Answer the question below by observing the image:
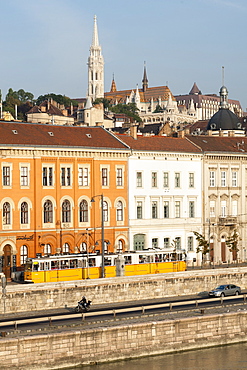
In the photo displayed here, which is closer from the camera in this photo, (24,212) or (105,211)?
(24,212)

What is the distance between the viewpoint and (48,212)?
7556 centimetres

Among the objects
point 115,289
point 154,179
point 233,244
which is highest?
point 154,179

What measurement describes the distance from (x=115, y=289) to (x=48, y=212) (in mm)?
14721

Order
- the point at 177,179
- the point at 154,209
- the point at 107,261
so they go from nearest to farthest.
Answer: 1. the point at 107,261
2. the point at 154,209
3. the point at 177,179

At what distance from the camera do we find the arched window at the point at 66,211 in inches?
3021

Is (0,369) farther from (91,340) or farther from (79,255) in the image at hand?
(79,255)

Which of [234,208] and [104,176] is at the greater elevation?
[104,176]

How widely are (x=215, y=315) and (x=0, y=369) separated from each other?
14903mm

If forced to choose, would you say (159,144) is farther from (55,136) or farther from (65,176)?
(65,176)

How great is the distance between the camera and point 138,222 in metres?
82.4

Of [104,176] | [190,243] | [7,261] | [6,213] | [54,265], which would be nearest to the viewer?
[54,265]

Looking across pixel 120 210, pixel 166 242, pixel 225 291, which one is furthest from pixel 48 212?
pixel 225 291

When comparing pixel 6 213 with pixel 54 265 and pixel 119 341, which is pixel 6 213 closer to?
pixel 54 265

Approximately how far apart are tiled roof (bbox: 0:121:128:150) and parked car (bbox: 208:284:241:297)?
19944 millimetres
